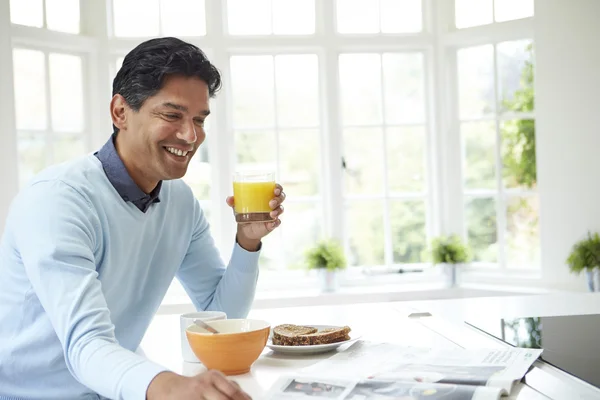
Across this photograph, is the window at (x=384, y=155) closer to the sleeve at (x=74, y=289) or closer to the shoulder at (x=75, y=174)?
the shoulder at (x=75, y=174)

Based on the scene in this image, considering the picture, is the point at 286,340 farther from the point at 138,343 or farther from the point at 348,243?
the point at 348,243

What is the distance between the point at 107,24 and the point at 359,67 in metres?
1.59

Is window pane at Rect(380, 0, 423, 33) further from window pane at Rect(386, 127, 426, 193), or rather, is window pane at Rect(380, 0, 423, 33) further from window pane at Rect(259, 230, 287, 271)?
window pane at Rect(259, 230, 287, 271)

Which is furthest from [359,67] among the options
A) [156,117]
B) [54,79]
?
[156,117]

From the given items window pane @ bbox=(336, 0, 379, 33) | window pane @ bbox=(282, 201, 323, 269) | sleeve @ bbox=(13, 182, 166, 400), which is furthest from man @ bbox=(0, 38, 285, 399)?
window pane @ bbox=(336, 0, 379, 33)

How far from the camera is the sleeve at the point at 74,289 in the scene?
1071 mm

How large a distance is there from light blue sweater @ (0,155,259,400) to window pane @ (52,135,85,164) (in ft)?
8.97

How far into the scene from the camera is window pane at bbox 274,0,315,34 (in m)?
4.68

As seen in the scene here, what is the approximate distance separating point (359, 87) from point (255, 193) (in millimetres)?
3206

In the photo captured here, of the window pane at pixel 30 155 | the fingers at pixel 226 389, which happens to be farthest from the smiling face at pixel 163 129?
the window pane at pixel 30 155

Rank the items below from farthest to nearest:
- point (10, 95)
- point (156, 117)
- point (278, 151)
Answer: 1. point (278, 151)
2. point (10, 95)
3. point (156, 117)

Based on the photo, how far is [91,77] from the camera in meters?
4.45

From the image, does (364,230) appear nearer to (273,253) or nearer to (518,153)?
(273,253)

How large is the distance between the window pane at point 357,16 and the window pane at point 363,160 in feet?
2.14
